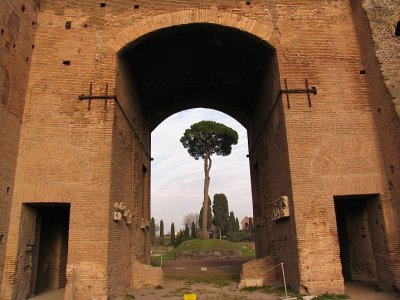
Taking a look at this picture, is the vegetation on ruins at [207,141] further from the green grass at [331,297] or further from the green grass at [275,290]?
the green grass at [331,297]

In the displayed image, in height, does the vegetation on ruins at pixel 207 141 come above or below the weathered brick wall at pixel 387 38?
above

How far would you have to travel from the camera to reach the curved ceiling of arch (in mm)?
10188

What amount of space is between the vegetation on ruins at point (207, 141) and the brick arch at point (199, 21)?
22.9 meters

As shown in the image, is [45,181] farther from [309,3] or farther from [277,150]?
[309,3]

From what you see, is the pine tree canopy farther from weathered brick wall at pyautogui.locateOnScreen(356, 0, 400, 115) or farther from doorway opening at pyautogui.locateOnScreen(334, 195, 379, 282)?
weathered brick wall at pyautogui.locateOnScreen(356, 0, 400, 115)

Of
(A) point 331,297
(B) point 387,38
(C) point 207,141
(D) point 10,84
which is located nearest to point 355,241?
(A) point 331,297

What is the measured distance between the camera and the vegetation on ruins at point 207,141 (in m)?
32.8

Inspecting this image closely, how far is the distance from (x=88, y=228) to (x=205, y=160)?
84.3ft

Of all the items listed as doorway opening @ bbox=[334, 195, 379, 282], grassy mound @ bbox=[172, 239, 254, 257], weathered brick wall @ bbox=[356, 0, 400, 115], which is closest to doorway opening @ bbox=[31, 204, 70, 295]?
doorway opening @ bbox=[334, 195, 379, 282]

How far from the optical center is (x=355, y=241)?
10516 mm

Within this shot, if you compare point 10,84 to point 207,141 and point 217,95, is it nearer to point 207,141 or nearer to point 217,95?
point 217,95

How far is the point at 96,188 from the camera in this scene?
8078mm

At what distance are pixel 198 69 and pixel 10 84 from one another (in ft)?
21.3

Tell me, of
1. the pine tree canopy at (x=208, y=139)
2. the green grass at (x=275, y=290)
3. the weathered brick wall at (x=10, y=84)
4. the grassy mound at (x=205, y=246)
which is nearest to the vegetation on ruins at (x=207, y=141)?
the pine tree canopy at (x=208, y=139)
